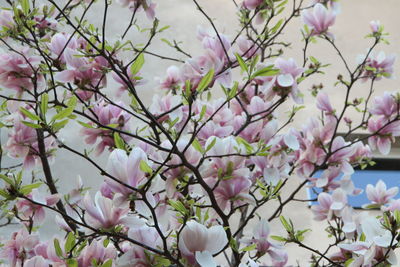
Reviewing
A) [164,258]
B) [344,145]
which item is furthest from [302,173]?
[164,258]

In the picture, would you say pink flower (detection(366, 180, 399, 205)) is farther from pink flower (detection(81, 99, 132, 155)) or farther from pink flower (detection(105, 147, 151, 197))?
pink flower (detection(105, 147, 151, 197))

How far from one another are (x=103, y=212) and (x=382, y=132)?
0.78 metres

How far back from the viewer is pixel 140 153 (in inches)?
25.0

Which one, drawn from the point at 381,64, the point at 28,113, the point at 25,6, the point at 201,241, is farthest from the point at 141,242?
the point at 381,64

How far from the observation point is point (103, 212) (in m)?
0.68

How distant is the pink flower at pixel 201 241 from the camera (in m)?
0.60

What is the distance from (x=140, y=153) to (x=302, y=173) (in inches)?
24.7

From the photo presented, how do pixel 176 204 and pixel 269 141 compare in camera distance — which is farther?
pixel 269 141

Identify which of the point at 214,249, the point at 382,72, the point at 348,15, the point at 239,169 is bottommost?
the point at 214,249

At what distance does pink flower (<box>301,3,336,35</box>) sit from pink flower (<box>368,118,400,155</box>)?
0.87 feet

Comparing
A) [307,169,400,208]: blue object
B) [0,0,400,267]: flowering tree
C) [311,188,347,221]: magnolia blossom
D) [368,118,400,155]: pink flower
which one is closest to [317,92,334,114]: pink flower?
[0,0,400,267]: flowering tree

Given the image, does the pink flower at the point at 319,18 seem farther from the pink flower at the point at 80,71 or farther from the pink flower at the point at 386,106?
the pink flower at the point at 80,71

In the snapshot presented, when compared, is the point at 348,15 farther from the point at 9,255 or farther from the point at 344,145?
the point at 9,255

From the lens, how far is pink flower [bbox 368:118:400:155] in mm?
1200
